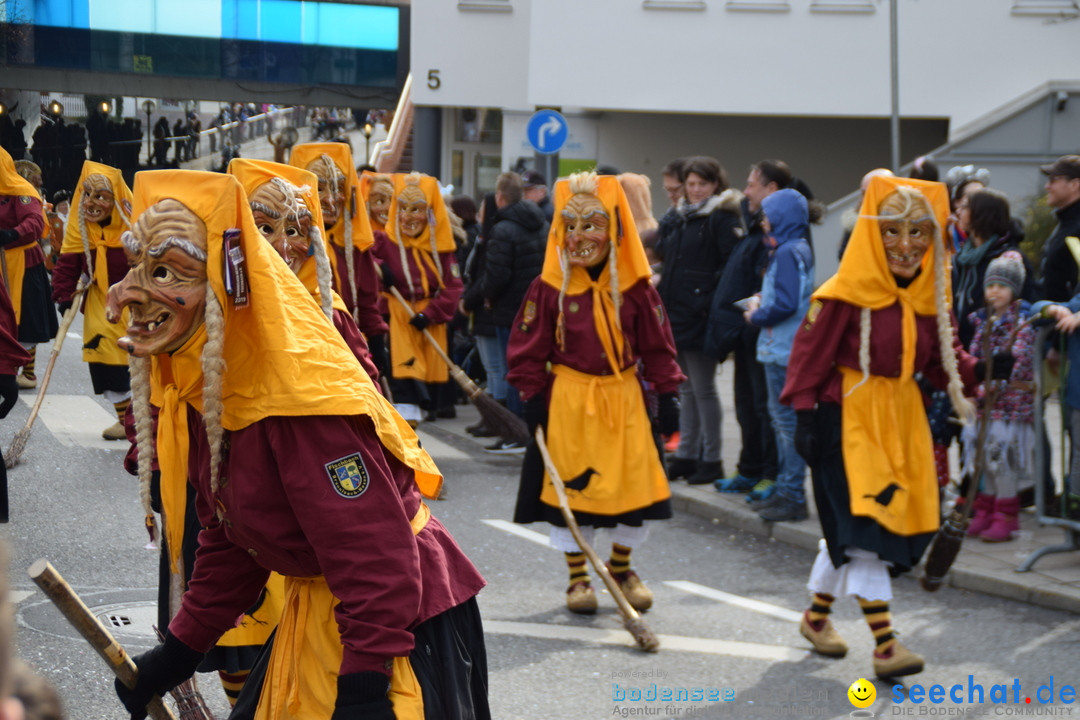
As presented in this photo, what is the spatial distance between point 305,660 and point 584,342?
143 inches

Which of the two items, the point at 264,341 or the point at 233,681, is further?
the point at 233,681

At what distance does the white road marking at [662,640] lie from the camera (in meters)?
5.59

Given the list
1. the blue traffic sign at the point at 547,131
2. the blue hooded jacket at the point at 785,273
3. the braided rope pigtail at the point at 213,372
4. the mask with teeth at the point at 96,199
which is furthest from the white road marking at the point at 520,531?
the blue traffic sign at the point at 547,131

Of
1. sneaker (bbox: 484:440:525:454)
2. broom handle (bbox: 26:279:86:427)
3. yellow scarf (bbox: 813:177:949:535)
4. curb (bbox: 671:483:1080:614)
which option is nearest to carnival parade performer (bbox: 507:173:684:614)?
yellow scarf (bbox: 813:177:949:535)

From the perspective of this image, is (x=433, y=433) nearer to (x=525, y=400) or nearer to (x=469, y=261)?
(x=469, y=261)

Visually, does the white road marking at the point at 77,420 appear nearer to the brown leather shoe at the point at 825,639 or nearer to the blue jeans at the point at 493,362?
the blue jeans at the point at 493,362

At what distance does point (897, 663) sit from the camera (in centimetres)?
512

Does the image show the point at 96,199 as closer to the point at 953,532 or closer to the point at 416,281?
the point at 416,281

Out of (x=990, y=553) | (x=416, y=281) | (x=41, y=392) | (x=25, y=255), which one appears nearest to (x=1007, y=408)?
(x=990, y=553)

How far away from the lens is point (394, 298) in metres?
9.88

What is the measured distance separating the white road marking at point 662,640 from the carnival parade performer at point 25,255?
6.03 m

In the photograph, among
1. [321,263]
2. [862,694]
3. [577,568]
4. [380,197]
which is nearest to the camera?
[321,263]

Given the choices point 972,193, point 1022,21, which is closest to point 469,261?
point 972,193

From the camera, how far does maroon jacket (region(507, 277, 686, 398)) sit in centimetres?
614
